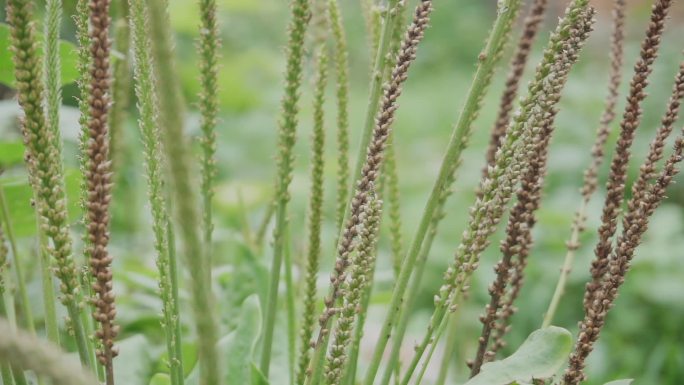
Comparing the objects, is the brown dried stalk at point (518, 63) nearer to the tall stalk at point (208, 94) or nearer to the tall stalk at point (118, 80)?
the tall stalk at point (208, 94)

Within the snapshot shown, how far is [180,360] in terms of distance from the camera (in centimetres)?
71

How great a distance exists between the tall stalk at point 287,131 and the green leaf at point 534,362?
26 cm

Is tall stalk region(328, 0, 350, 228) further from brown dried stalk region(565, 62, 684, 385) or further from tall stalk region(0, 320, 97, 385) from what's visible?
tall stalk region(0, 320, 97, 385)

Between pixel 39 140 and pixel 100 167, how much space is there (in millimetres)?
47

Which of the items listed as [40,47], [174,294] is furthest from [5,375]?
[40,47]

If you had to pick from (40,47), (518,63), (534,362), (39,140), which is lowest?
(534,362)

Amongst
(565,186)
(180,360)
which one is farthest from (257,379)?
(565,186)

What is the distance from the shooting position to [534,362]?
716mm

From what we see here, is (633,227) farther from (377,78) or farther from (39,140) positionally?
(39,140)

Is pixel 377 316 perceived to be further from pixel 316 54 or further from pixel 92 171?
pixel 92 171

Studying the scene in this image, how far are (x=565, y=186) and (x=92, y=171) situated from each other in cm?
275

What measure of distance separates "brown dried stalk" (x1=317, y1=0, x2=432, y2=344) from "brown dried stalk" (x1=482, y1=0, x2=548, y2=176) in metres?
0.22

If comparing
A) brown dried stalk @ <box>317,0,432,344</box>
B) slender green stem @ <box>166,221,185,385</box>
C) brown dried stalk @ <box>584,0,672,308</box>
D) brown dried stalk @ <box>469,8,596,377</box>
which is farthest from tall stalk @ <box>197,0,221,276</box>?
brown dried stalk @ <box>584,0,672,308</box>

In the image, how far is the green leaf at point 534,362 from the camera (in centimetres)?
70
